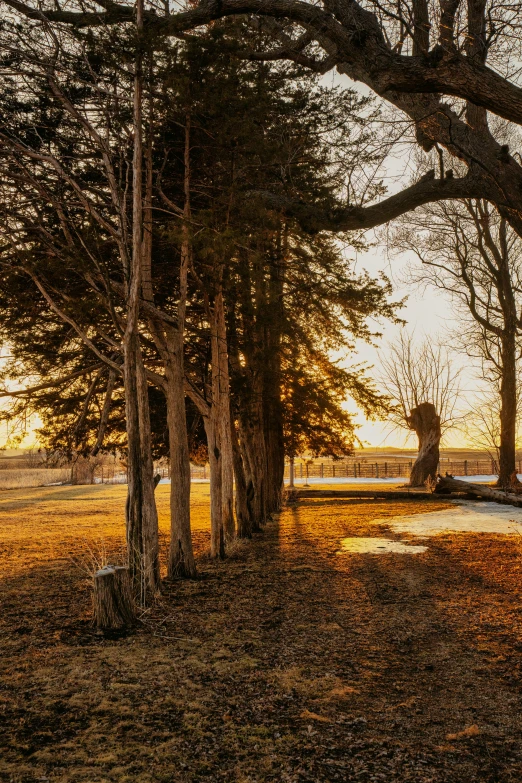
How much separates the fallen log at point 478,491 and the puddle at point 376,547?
7435mm

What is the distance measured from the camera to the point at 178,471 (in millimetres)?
9445

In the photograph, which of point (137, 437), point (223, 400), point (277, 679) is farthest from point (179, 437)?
point (277, 679)

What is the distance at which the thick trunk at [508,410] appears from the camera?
2312cm

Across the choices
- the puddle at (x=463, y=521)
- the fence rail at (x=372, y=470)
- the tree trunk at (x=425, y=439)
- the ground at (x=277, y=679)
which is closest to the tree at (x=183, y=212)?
the ground at (x=277, y=679)

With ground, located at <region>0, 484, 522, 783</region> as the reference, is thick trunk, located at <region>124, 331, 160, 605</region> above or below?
above

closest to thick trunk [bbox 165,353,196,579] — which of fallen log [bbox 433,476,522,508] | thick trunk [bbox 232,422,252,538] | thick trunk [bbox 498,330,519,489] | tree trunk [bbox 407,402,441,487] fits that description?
thick trunk [bbox 232,422,252,538]

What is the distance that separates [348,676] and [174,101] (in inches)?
296

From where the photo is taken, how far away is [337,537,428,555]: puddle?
37.6ft

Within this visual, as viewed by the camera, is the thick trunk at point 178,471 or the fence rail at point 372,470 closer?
the thick trunk at point 178,471

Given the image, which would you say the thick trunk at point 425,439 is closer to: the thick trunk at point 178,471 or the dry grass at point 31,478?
the thick trunk at point 178,471

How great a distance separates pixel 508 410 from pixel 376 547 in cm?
1334

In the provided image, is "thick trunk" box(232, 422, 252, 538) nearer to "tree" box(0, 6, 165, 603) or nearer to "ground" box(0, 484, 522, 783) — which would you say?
"ground" box(0, 484, 522, 783)

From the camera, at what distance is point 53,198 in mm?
8461

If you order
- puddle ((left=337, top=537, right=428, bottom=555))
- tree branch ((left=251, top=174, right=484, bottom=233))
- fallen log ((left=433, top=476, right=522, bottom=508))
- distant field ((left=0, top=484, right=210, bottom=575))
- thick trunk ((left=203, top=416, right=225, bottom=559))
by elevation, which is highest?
tree branch ((left=251, top=174, right=484, bottom=233))
